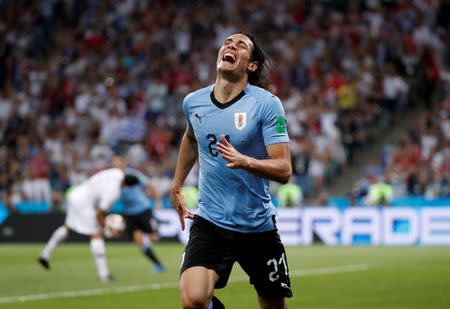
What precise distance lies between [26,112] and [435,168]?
40.7 feet

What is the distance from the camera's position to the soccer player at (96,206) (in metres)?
17.5

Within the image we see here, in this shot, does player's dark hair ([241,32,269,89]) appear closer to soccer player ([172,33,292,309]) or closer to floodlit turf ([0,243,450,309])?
soccer player ([172,33,292,309])

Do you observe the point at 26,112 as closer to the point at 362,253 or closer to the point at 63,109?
the point at 63,109

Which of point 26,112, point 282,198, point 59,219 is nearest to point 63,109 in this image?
point 26,112

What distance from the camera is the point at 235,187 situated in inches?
303

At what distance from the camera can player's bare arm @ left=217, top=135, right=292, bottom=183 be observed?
7043 millimetres

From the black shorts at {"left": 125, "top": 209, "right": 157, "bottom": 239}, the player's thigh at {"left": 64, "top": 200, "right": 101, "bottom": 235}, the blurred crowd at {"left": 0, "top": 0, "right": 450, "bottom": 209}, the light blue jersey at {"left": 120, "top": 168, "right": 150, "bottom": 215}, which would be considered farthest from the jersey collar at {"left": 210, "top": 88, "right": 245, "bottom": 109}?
the blurred crowd at {"left": 0, "top": 0, "right": 450, "bottom": 209}

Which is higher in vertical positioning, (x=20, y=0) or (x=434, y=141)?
(x=20, y=0)

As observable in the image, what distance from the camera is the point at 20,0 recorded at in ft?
116

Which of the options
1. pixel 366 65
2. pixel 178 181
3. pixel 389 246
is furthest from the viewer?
pixel 366 65

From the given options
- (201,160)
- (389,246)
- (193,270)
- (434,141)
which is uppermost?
(201,160)

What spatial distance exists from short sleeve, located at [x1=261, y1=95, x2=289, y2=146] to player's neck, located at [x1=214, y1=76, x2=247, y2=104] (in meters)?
0.27

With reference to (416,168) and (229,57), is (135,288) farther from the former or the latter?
(416,168)

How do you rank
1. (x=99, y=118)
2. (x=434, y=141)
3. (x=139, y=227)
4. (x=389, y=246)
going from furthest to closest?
1. (x=99, y=118)
2. (x=434, y=141)
3. (x=389, y=246)
4. (x=139, y=227)
